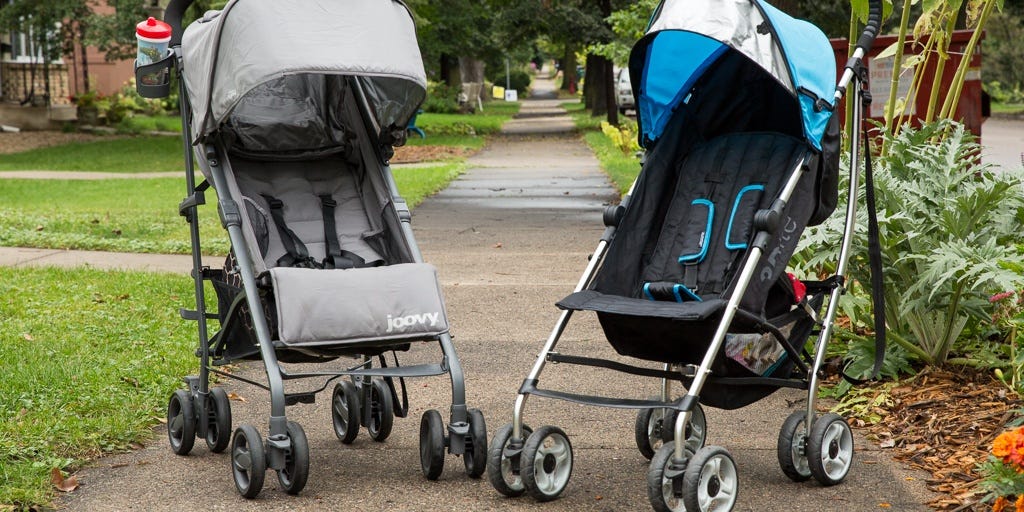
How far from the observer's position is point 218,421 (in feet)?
16.7

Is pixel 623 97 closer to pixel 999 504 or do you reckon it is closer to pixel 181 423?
pixel 181 423

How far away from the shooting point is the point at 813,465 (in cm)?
456

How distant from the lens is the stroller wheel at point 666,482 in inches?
160

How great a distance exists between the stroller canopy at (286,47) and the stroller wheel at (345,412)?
1.34 metres

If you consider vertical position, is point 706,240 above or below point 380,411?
above

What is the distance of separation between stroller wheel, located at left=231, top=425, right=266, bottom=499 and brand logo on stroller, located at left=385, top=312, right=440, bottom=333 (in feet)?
2.15

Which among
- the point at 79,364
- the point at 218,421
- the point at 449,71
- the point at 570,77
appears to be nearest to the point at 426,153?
the point at 79,364

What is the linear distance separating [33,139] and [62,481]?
24.1 meters

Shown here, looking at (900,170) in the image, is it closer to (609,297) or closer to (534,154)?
(609,297)

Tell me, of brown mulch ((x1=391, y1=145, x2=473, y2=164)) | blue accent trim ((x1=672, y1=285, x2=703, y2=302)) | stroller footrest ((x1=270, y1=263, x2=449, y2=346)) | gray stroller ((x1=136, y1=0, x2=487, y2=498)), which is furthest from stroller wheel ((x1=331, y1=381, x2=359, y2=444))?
brown mulch ((x1=391, y1=145, x2=473, y2=164))

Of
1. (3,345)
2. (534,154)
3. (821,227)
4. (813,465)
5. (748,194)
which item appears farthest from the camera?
(534,154)

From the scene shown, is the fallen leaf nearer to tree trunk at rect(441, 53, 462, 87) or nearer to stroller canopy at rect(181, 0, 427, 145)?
stroller canopy at rect(181, 0, 427, 145)

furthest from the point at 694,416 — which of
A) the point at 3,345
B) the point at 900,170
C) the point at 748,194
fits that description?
the point at 3,345

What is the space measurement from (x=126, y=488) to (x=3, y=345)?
250 centimetres
